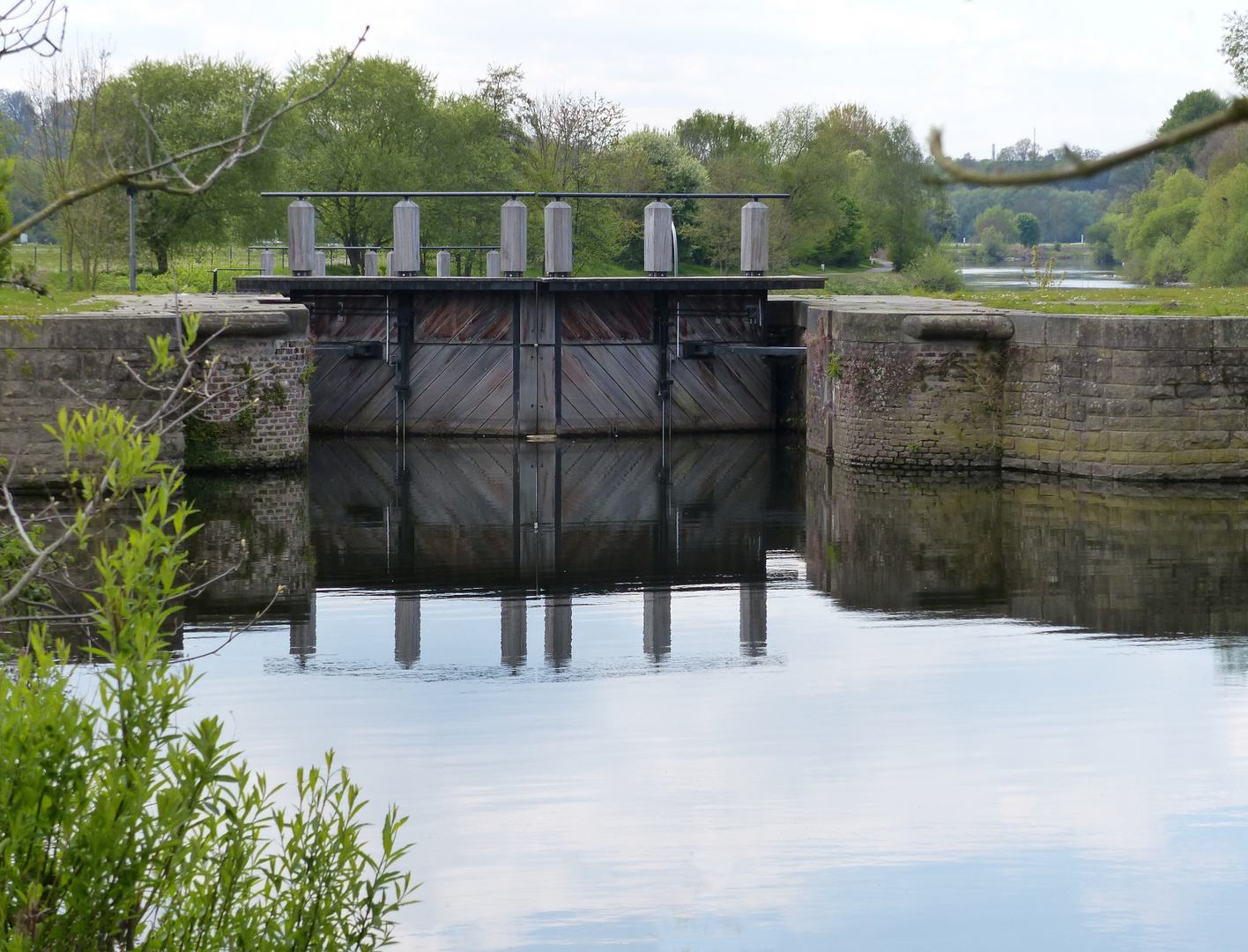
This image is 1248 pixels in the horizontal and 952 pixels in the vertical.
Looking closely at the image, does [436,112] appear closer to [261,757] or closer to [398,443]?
[398,443]

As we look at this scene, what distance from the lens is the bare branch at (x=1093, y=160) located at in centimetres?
168

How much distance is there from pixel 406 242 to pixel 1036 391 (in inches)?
267

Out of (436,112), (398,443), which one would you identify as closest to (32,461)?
(398,443)

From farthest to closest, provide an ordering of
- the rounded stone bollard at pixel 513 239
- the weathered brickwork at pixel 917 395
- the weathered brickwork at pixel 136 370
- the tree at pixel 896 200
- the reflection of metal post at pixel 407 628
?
the tree at pixel 896 200 → the rounded stone bollard at pixel 513 239 → the weathered brickwork at pixel 917 395 → the weathered brickwork at pixel 136 370 → the reflection of metal post at pixel 407 628

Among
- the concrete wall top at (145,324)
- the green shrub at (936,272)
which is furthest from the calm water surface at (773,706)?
the green shrub at (936,272)

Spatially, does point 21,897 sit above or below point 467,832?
above

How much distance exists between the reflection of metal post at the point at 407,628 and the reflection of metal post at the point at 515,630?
0.44 m

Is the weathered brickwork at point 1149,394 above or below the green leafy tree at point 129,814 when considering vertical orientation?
above

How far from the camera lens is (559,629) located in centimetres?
830

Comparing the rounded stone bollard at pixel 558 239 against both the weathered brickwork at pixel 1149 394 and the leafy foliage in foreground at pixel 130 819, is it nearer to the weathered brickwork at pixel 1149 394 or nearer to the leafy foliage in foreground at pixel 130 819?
the weathered brickwork at pixel 1149 394

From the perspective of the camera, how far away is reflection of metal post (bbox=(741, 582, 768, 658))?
7.85 metres

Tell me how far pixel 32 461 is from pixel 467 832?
8.39 m

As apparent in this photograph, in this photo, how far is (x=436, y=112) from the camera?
3662cm

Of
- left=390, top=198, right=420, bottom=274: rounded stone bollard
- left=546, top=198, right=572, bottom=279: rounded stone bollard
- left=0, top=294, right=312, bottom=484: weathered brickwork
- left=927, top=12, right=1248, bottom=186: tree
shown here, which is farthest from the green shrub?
left=927, top=12, right=1248, bottom=186: tree
